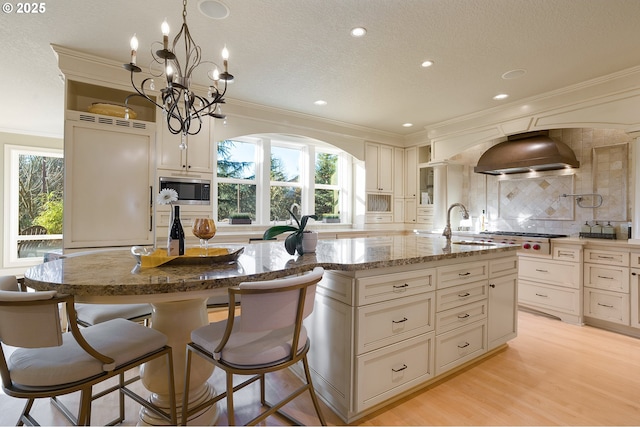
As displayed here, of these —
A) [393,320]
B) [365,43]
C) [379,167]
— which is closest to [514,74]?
[365,43]

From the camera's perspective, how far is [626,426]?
67.2 inches

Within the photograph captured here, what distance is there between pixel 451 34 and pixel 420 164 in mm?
3215

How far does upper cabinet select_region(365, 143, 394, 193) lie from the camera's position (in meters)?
5.33

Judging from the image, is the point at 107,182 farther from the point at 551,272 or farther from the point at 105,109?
the point at 551,272

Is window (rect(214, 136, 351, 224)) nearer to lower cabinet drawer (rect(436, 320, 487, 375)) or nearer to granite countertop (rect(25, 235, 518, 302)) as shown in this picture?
granite countertop (rect(25, 235, 518, 302))

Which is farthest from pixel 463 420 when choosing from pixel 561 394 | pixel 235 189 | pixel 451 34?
pixel 235 189

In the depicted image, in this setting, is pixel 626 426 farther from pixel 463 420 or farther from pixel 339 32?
pixel 339 32

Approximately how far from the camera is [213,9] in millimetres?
2129

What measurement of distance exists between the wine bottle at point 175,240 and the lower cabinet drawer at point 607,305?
3.99m

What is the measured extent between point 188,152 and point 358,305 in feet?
9.25

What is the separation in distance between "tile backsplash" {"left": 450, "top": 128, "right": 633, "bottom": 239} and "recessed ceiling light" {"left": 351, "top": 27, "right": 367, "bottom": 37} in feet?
10.3

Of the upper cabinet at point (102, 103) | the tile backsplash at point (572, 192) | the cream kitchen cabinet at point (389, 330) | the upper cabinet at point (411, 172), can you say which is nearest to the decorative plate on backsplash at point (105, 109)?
the upper cabinet at point (102, 103)

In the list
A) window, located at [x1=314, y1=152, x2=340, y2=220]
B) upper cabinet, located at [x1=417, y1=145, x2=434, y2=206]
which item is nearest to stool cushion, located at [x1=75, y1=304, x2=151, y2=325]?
window, located at [x1=314, y1=152, x2=340, y2=220]

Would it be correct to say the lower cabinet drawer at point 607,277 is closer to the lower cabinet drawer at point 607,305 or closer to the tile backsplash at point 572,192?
the lower cabinet drawer at point 607,305
